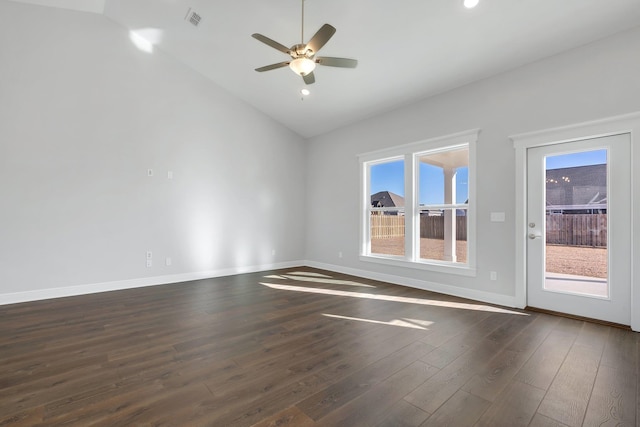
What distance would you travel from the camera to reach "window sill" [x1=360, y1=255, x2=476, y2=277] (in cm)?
420

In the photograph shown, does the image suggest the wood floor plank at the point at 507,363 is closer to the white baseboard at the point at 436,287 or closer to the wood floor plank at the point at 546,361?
the wood floor plank at the point at 546,361

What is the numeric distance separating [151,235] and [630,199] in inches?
252

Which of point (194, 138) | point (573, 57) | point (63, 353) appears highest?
point (573, 57)

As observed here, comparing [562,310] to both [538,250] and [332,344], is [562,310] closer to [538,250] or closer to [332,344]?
[538,250]

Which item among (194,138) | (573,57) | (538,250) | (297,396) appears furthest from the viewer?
(194,138)

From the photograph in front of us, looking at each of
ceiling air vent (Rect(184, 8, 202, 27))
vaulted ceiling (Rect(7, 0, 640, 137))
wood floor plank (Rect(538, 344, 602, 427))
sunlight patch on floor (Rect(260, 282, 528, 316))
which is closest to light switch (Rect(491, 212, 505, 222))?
sunlight patch on floor (Rect(260, 282, 528, 316))

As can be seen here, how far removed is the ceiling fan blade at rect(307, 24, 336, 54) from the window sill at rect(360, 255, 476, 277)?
11.5 feet

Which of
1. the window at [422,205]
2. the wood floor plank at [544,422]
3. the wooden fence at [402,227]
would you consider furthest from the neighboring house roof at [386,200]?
the wood floor plank at [544,422]

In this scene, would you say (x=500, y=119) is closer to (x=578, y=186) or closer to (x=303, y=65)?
(x=578, y=186)

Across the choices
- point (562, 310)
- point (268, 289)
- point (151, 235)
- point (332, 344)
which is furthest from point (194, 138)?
point (562, 310)

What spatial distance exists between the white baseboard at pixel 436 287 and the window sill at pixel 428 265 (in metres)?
0.22

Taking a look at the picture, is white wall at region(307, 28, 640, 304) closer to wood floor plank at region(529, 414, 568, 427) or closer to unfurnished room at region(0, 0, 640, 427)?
unfurnished room at region(0, 0, 640, 427)

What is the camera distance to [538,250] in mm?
3617

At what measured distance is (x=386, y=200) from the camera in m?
5.54
